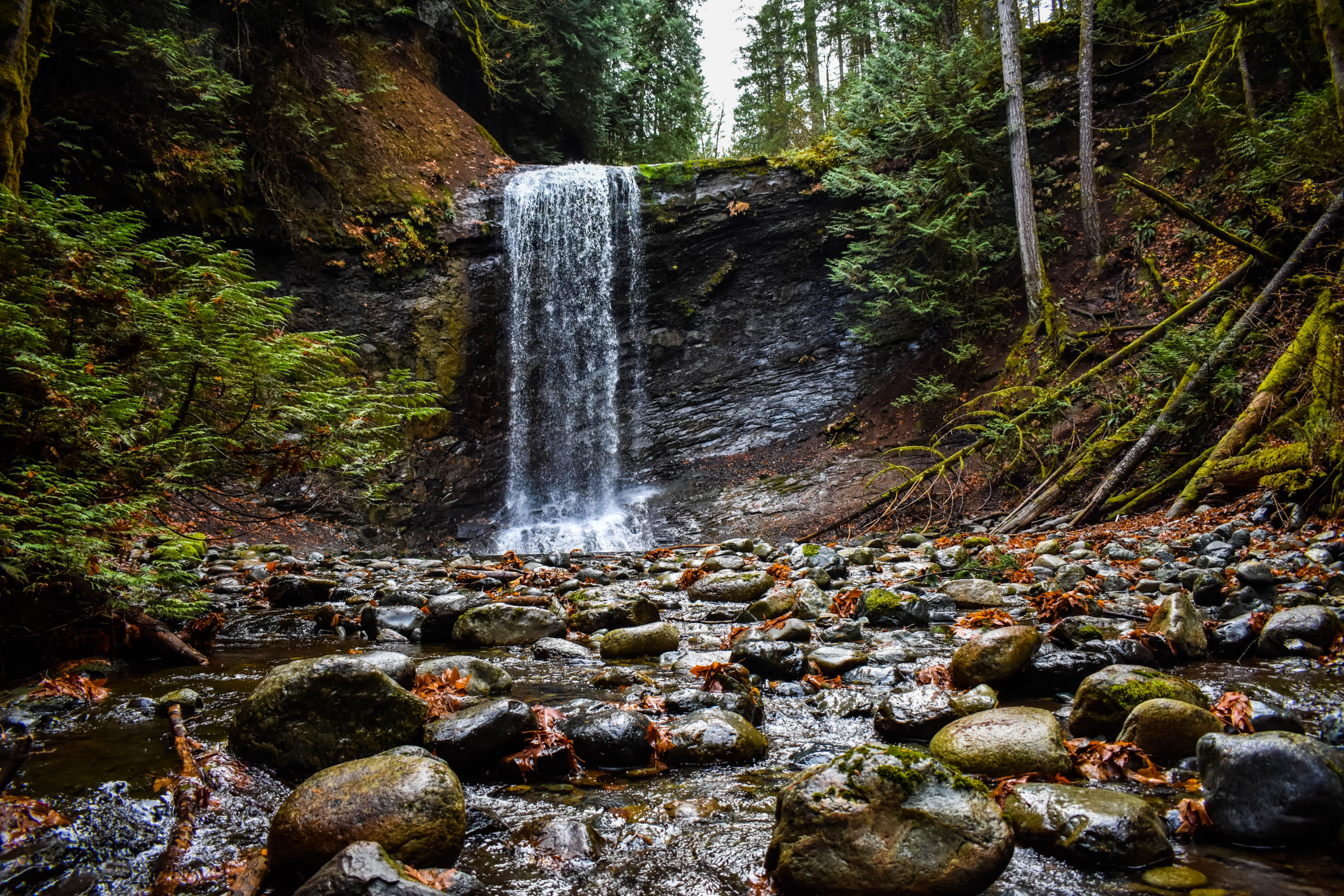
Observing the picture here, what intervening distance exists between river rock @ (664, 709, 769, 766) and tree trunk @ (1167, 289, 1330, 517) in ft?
18.5

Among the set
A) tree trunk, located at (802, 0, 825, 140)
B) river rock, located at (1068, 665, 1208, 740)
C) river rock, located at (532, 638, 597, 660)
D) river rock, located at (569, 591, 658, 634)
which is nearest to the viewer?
river rock, located at (1068, 665, 1208, 740)

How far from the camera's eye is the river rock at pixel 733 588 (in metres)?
5.71

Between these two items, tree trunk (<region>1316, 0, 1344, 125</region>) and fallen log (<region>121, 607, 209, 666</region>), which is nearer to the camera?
fallen log (<region>121, 607, 209, 666</region>)

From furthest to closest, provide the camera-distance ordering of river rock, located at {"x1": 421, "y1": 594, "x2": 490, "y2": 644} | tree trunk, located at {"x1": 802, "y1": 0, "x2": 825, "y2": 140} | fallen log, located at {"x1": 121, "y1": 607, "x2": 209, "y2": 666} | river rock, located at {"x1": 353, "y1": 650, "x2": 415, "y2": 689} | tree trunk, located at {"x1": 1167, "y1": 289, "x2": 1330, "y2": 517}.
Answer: tree trunk, located at {"x1": 802, "y1": 0, "x2": 825, "y2": 140}, tree trunk, located at {"x1": 1167, "y1": 289, "x2": 1330, "y2": 517}, river rock, located at {"x1": 421, "y1": 594, "x2": 490, "y2": 644}, fallen log, located at {"x1": 121, "y1": 607, "x2": 209, "y2": 666}, river rock, located at {"x1": 353, "y1": 650, "x2": 415, "y2": 689}

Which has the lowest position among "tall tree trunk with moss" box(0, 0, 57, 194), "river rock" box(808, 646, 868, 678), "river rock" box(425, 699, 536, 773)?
"river rock" box(808, 646, 868, 678)

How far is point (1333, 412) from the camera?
16.6 feet

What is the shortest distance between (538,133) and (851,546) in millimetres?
17918

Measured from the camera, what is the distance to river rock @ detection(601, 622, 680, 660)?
4.11 m

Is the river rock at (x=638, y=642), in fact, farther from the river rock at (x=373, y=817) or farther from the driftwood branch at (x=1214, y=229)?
the driftwood branch at (x=1214, y=229)

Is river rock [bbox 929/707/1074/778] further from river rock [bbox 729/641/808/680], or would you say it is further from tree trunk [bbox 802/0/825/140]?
tree trunk [bbox 802/0/825/140]

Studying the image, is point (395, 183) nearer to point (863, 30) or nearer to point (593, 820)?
point (863, 30)

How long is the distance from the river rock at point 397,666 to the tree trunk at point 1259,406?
670 centimetres

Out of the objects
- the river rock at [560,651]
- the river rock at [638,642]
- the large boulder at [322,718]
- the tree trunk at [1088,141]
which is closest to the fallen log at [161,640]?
the large boulder at [322,718]

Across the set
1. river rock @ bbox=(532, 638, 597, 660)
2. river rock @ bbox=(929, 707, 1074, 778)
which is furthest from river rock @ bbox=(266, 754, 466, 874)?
river rock @ bbox=(532, 638, 597, 660)
